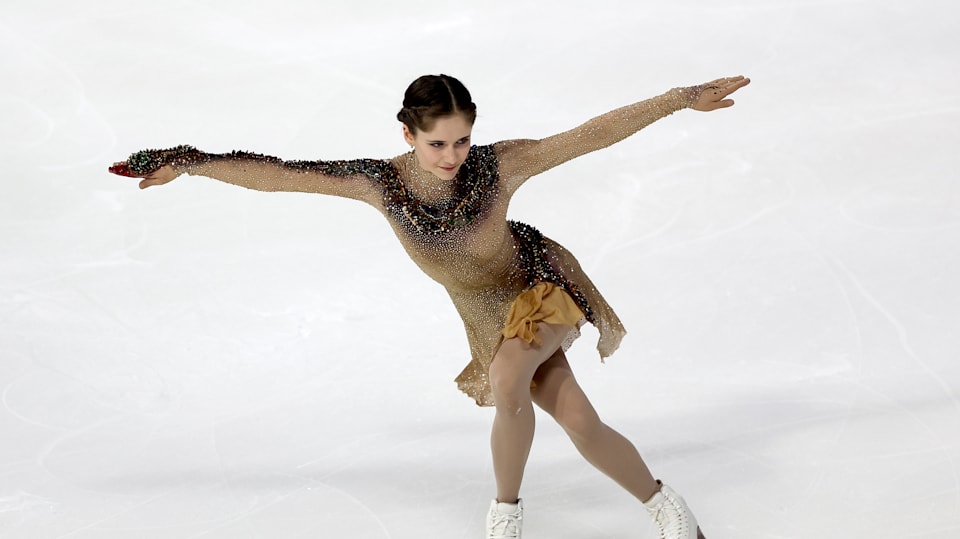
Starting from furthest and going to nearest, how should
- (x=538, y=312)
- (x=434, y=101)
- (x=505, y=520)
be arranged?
(x=505, y=520) < (x=538, y=312) < (x=434, y=101)

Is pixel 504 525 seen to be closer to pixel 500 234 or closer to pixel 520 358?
pixel 520 358

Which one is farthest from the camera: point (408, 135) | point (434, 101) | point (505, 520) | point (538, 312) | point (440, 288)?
point (440, 288)

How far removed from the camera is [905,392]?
446cm

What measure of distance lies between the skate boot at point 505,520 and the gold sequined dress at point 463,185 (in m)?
0.46

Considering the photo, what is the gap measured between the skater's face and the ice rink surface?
1.20m

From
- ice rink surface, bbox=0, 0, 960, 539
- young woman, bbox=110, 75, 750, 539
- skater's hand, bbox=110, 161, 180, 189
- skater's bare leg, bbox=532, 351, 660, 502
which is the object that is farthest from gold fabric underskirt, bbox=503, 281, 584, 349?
skater's hand, bbox=110, 161, 180, 189

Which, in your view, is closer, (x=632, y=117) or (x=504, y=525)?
(x=632, y=117)

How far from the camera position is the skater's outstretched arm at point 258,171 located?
3254 millimetres

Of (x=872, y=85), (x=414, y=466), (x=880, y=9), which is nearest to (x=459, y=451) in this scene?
(x=414, y=466)

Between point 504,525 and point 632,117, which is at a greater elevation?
point 632,117

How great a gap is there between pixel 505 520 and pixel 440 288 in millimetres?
1988

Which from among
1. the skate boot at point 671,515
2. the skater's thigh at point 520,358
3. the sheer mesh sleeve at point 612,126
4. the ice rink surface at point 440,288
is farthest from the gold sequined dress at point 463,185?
the ice rink surface at point 440,288

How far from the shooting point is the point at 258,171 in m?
3.35

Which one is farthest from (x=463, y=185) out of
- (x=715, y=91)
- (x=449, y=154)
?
(x=715, y=91)
